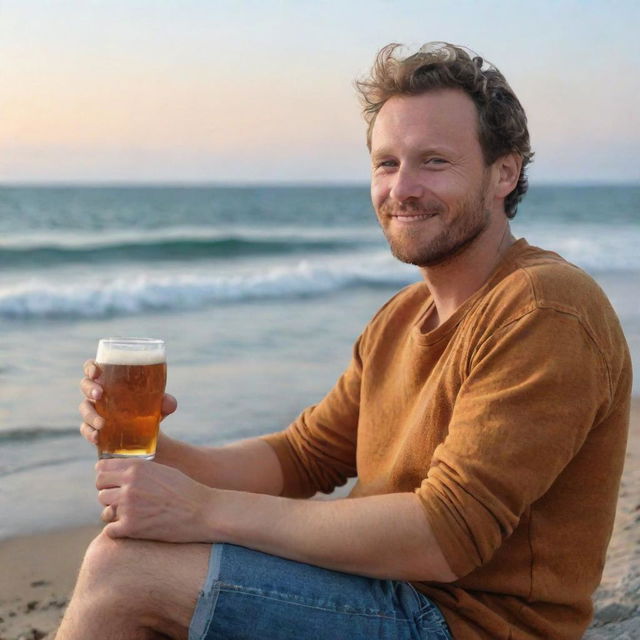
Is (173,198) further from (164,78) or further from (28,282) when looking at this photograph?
(28,282)

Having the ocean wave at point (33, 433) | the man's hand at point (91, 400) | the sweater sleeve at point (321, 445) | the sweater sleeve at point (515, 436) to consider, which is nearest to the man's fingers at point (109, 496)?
the man's hand at point (91, 400)

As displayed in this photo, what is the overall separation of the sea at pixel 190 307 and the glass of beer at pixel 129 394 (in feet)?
6.42

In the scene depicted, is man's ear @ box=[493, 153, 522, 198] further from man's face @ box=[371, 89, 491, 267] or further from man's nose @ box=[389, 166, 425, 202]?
man's nose @ box=[389, 166, 425, 202]

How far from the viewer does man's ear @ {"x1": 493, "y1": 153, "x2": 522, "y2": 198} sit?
256cm

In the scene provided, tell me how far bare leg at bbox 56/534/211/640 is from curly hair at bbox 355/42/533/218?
126cm

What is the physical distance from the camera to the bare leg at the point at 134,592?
1974 mm

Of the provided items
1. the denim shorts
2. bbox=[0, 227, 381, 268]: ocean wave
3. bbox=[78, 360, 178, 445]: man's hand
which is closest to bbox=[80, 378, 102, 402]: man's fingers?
bbox=[78, 360, 178, 445]: man's hand

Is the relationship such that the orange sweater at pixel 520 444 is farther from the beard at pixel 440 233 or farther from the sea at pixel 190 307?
the sea at pixel 190 307

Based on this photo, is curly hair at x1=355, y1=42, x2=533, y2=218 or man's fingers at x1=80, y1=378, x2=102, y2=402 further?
curly hair at x1=355, y1=42, x2=533, y2=218

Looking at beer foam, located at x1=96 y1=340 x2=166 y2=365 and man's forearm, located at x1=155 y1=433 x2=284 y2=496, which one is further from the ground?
beer foam, located at x1=96 y1=340 x2=166 y2=365

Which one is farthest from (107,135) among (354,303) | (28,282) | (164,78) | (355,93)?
(355,93)

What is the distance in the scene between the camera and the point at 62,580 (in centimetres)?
360

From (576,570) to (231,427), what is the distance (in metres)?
3.59

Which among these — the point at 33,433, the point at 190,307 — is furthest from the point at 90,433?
the point at 190,307
